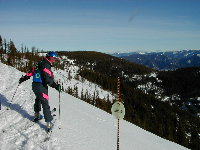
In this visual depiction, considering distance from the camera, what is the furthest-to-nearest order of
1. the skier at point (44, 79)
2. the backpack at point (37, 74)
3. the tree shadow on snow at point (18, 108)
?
the tree shadow on snow at point (18, 108)
the backpack at point (37, 74)
the skier at point (44, 79)

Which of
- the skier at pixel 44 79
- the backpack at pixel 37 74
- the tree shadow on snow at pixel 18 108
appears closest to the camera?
the skier at pixel 44 79

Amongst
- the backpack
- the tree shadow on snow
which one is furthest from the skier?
the tree shadow on snow

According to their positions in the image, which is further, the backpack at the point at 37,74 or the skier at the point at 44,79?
the backpack at the point at 37,74

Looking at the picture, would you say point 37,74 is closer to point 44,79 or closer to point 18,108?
point 44,79

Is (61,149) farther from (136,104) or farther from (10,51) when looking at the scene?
(136,104)

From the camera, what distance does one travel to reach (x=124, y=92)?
639 ft

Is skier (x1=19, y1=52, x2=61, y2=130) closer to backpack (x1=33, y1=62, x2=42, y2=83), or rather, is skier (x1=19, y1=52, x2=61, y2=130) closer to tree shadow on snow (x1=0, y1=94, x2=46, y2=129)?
backpack (x1=33, y1=62, x2=42, y2=83)

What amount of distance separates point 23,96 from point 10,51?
118m

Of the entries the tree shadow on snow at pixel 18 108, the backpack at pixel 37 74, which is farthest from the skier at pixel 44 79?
the tree shadow on snow at pixel 18 108

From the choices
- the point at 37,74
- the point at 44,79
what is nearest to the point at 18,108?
the point at 37,74

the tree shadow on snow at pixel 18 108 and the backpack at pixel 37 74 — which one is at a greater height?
the backpack at pixel 37 74

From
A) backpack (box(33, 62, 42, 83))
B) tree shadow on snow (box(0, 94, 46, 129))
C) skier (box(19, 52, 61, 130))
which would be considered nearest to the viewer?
skier (box(19, 52, 61, 130))

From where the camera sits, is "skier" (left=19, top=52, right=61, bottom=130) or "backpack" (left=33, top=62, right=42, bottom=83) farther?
"backpack" (left=33, top=62, right=42, bottom=83)

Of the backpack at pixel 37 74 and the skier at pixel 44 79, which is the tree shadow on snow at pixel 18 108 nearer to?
the skier at pixel 44 79
